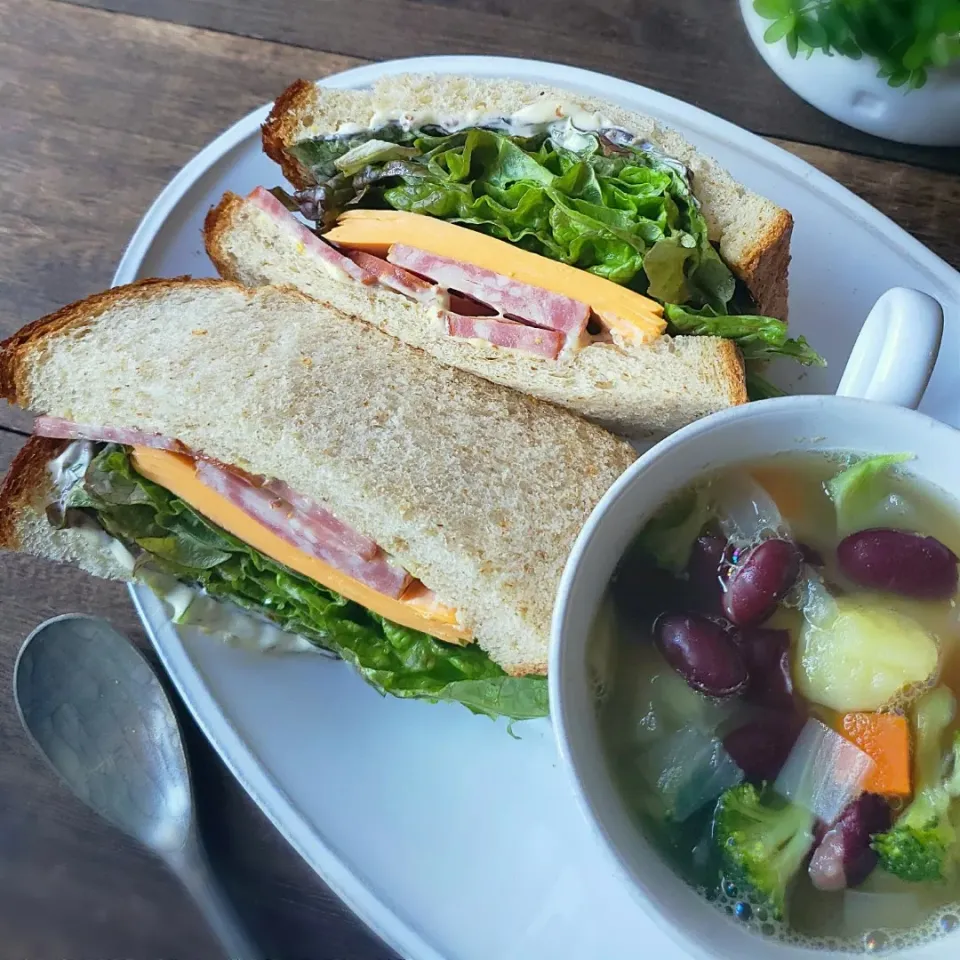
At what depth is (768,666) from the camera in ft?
3.04

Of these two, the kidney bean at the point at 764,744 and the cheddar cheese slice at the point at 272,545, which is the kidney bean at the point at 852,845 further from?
the cheddar cheese slice at the point at 272,545

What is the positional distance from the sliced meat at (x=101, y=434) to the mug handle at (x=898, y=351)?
862 mm

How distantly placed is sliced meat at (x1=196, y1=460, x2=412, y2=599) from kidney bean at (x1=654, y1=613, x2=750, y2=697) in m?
0.42

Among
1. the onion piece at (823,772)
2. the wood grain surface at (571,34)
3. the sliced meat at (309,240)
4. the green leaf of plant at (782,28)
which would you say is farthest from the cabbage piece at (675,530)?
the wood grain surface at (571,34)

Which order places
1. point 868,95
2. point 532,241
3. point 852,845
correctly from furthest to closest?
point 868,95 → point 532,241 → point 852,845

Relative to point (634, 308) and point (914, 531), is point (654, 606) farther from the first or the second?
point (634, 308)

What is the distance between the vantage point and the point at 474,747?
1263mm

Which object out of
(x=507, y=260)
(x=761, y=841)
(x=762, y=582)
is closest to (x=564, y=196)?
(x=507, y=260)

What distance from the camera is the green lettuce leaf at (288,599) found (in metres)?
1.23

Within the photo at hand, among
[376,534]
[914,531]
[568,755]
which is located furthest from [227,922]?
[914,531]

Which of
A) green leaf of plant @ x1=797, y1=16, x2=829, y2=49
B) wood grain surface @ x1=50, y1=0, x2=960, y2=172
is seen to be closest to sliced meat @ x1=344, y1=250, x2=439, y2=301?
wood grain surface @ x1=50, y1=0, x2=960, y2=172

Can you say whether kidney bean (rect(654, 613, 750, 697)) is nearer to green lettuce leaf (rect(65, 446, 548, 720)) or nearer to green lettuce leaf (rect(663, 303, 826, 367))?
green lettuce leaf (rect(65, 446, 548, 720))

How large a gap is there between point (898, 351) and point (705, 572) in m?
0.30

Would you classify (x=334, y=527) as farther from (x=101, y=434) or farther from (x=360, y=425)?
(x=101, y=434)
